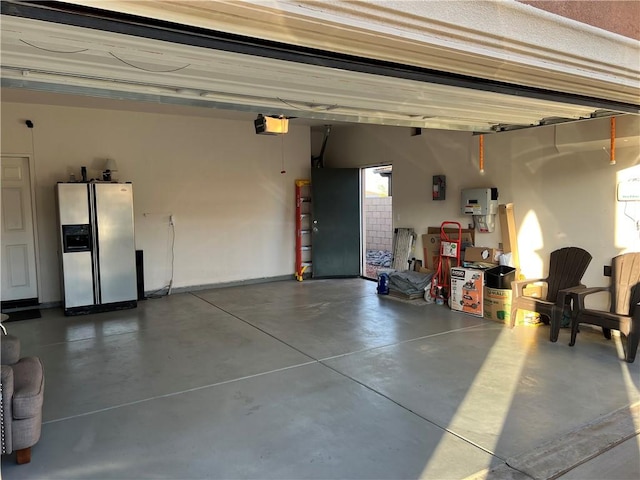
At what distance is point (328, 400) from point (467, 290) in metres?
3.13

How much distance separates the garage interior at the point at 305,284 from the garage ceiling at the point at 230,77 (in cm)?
2

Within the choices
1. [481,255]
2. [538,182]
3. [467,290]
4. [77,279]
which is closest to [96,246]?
[77,279]

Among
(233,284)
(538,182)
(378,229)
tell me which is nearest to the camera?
(538,182)

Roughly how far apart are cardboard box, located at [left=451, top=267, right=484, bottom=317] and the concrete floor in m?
0.32

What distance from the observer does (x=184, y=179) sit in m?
7.59

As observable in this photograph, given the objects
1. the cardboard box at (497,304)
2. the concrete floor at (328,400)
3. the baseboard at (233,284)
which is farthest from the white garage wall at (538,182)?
the baseboard at (233,284)

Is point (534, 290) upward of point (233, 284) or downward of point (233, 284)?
upward

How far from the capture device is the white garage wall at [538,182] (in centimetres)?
484

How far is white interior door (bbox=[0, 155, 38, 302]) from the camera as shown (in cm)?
631

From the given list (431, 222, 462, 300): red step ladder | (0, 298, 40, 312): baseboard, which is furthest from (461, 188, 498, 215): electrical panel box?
(0, 298, 40, 312): baseboard

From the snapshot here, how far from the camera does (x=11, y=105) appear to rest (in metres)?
6.25

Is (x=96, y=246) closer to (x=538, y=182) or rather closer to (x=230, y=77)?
(x=230, y=77)

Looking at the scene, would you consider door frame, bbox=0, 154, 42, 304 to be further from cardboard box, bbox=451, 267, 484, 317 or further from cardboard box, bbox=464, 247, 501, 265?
cardboard box, bbox=464, 247, 501, 265

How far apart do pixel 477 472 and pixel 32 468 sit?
2.51m
